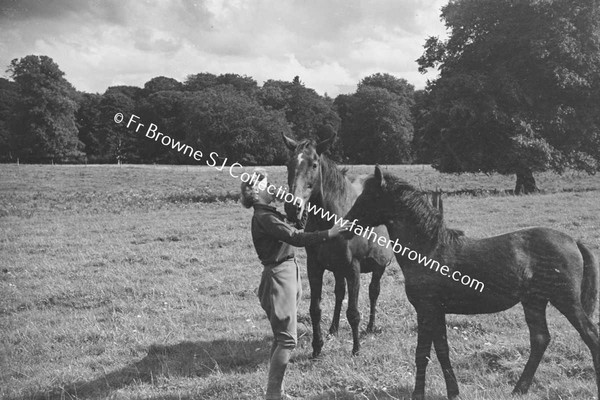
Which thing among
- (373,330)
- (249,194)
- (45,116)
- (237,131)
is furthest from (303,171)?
(237,131)

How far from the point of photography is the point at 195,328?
728 cm

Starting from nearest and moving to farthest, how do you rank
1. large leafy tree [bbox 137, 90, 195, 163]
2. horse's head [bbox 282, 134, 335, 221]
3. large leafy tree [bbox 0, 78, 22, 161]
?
horse's head [bbox 282, 134, 335, 221]
large leafy tree [bbox 0, 78, 22, 161]
large leafy tree [bbox 137, 90, 195, 163]

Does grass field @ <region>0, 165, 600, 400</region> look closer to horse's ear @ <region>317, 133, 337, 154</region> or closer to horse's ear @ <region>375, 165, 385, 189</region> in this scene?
horse's ear @ <region>375, 165, 385, 189</region>

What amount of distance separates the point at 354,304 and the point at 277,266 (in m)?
1.76

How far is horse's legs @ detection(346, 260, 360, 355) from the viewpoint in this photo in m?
5.94

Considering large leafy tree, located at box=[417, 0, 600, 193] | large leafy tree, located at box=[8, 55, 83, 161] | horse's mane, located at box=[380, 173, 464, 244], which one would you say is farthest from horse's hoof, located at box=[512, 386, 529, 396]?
large leafy tree, located at box=[8, 55, 83, 161]

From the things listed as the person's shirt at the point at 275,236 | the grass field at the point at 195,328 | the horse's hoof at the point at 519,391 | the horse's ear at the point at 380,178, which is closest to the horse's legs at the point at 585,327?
the grass field at the point at 195,328

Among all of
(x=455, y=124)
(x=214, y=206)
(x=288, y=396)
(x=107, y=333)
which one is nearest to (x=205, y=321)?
(x=107, y=333)

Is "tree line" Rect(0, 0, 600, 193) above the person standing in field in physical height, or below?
above

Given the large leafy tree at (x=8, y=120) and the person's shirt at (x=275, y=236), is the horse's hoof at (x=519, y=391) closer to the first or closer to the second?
the person's shirt at (x=275, y=236)

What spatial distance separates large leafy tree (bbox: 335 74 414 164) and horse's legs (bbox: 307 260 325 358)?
5011 centimetres

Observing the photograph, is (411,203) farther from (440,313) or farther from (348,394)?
(348,394)

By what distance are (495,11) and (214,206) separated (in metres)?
19.0

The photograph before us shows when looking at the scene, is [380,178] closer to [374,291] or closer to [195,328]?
[374,291]
